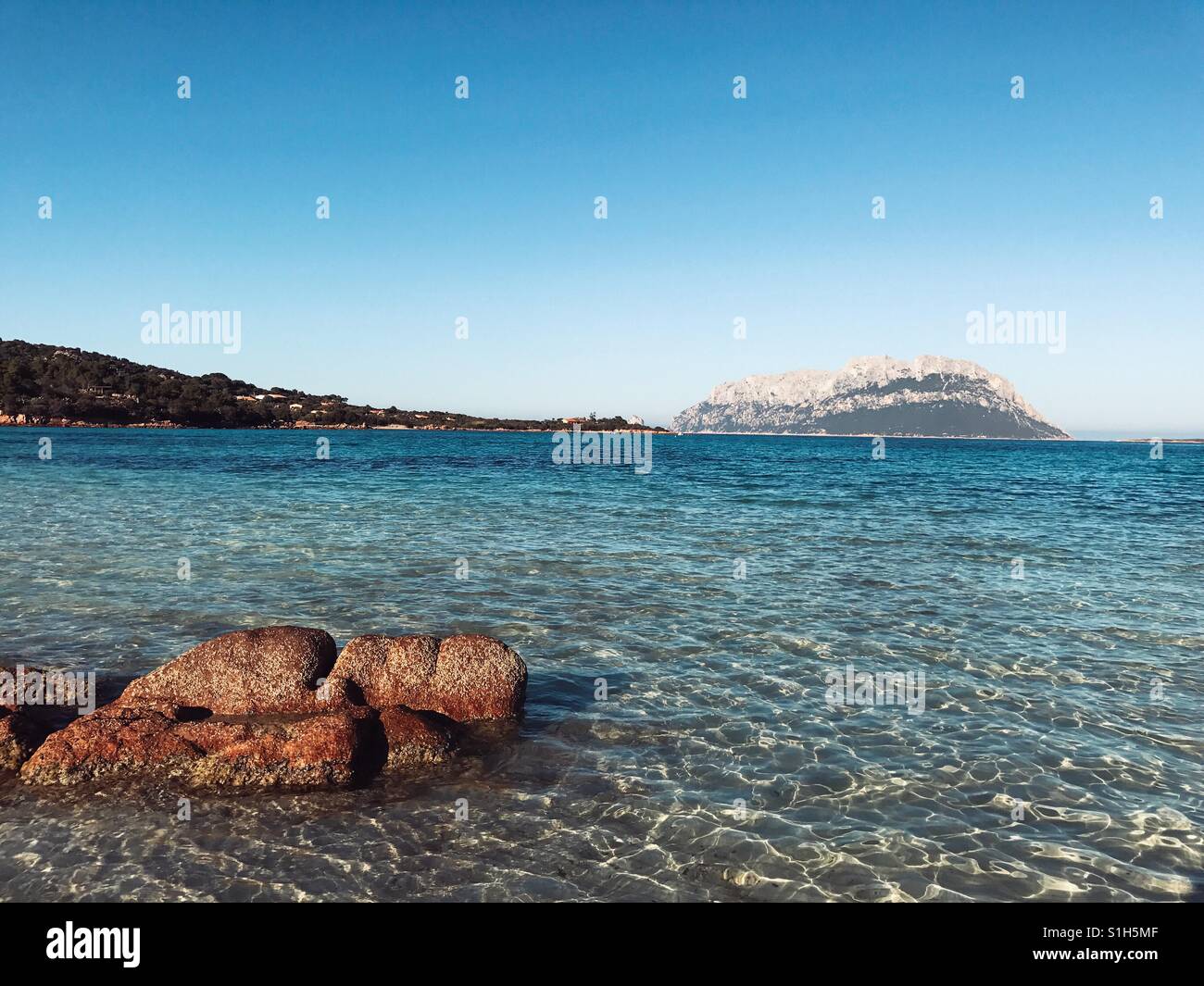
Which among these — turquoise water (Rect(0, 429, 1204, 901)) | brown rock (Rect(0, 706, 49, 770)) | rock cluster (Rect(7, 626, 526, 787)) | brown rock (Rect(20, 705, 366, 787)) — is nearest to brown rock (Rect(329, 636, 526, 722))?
rock cluster (Rect(7, 626, 526, 787))

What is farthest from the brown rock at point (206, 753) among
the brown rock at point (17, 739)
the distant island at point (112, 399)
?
the distant island at point (112, 399)

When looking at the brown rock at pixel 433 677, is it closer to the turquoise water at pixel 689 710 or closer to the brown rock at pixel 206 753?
the turquoise water at pixel 689 710

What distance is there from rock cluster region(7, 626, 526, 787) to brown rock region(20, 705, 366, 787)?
0.01m

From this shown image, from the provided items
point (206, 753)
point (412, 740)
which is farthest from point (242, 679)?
point (412, 740)

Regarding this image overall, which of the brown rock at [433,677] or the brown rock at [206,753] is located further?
the brown rock at [433,677]

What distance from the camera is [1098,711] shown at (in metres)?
11.6

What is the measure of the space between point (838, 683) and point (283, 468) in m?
60.0

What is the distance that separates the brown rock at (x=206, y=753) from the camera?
28.7 feet

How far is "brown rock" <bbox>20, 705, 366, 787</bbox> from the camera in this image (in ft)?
28.7

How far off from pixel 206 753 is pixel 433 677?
3035 millimetres

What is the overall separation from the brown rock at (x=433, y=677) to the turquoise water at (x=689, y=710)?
0.65 meters

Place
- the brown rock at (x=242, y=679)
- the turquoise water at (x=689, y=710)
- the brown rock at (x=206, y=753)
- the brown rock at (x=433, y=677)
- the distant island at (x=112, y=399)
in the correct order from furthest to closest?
the distant island at (x=112, y=399) < the brown rock at (x=433, y=677) < the brown rock at (x=242, y=679) < the brown rock at (x=206, y=753) < the turquoise water at (x=689, y=710)

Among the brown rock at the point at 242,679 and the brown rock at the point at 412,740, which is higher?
the brown rock at the point at 242,679

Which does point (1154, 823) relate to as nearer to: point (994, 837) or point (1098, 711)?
point (994, 837)
